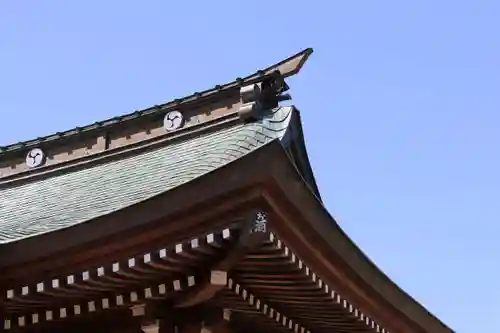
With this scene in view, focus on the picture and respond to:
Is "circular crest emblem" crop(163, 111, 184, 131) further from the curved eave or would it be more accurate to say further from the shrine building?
Answer: the curved eave

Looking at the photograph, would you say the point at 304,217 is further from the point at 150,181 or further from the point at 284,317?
the point at 150,181

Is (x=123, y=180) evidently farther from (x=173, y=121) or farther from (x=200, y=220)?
(x=200, y=220)

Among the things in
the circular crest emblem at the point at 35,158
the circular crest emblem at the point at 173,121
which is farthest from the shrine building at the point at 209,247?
the circular crest emblem at the point at 35,158

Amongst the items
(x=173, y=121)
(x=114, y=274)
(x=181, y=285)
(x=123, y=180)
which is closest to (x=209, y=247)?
(x=181, y=285)

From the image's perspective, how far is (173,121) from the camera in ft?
29.9

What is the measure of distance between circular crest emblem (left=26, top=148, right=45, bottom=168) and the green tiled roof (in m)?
0.46

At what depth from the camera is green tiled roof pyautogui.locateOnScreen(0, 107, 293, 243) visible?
23.6ft

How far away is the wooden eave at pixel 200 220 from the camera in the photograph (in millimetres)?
5934

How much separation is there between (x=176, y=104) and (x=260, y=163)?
3569mm

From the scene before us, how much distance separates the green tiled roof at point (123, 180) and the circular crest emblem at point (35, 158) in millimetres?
463

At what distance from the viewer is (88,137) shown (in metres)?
10.1

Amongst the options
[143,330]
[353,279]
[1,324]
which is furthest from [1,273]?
[353,279]

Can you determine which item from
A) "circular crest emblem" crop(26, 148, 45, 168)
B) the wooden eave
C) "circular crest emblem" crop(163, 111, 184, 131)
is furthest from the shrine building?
"circular crest emblem" crop(26, 148, 45, 168)

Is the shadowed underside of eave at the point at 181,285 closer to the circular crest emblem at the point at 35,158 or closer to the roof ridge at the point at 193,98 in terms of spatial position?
the roof ridge at the point at 193,98
